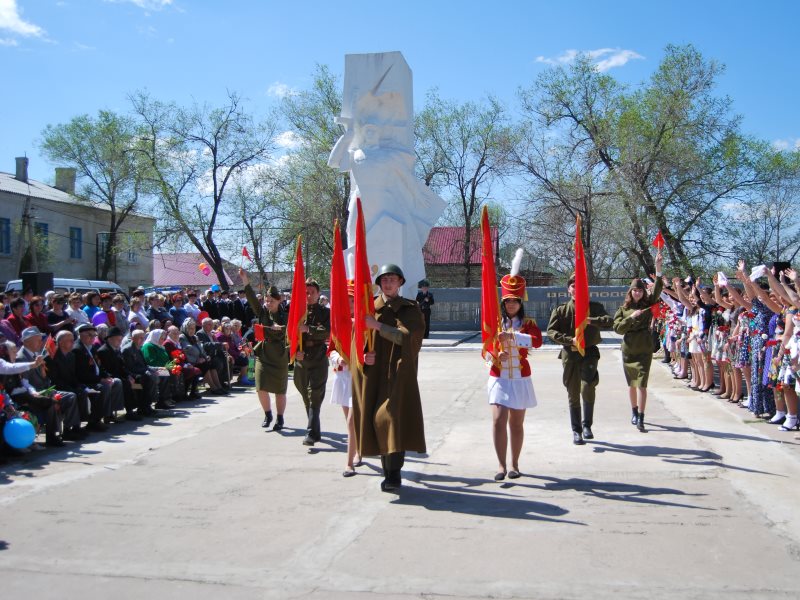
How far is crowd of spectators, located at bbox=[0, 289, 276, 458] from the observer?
25.9ft

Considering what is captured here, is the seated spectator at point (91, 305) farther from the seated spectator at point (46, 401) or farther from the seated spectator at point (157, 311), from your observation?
the seated spectator at point (46, 401)

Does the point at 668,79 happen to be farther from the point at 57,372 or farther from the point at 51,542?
the point at 51,542

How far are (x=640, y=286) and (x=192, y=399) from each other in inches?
289

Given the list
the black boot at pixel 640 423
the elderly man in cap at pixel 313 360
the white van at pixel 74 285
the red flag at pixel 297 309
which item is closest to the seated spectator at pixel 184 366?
the elderly man in cap at pixel 313 360

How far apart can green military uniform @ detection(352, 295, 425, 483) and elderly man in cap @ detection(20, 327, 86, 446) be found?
405 centimetres

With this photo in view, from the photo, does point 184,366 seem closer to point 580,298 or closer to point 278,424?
point 278,424

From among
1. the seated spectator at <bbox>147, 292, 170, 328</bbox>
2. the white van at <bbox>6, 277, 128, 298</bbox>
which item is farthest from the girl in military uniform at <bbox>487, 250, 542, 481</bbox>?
the white van at <bbox>6, 277, 128, 298</bbox>

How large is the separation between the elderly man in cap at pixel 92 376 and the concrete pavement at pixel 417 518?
664mm

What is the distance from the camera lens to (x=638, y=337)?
27.8ft

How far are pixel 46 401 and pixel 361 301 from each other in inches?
170

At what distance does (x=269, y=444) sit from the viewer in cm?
808

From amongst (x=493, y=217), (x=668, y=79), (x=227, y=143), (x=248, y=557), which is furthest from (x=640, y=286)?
(x=493, y=217)

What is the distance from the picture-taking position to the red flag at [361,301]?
583 cm

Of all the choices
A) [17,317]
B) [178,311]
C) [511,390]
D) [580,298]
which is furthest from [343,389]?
[178,311]
